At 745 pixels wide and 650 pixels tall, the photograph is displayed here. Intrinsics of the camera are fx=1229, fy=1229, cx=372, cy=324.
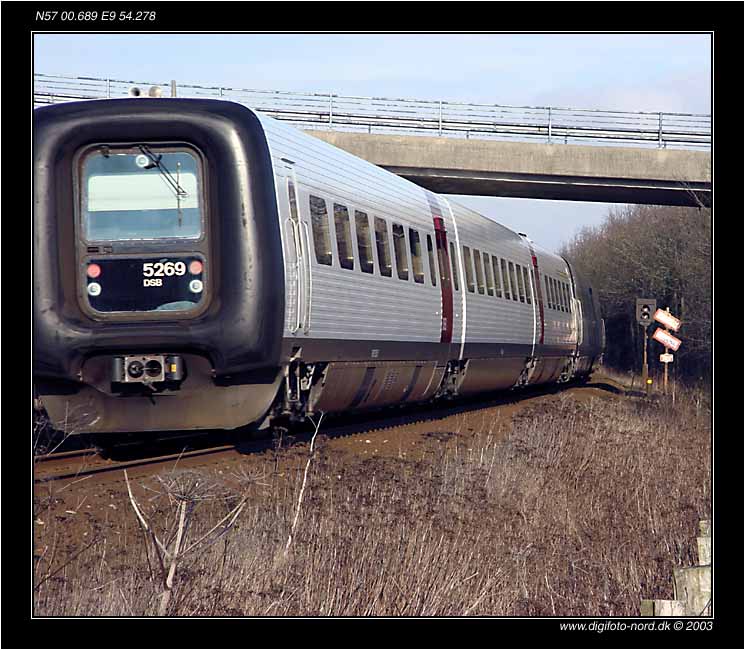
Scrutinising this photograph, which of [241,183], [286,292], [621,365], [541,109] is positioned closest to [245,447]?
[286,292]

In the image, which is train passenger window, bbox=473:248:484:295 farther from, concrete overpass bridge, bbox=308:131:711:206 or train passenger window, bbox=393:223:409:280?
concrete overpass bridge, bbox=308:131:711:206

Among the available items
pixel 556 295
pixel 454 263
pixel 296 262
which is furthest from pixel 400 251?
pixel 556 295

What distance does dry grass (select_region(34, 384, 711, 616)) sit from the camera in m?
7.91

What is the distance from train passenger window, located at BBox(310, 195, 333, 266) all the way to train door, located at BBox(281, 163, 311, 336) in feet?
1.00

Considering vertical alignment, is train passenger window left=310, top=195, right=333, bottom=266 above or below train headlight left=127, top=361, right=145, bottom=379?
above

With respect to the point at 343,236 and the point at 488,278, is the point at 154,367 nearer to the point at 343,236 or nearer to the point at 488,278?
the point at 343,236

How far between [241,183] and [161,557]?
3.11 m

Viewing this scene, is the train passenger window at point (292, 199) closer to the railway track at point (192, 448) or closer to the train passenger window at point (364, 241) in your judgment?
the train passenger window at point (364, 241)

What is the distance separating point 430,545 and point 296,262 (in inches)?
107

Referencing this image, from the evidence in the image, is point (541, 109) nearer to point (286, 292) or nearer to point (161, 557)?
point (286, 292)

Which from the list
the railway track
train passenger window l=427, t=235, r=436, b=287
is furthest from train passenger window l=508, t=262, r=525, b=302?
train passenger window l=427, t=235, r=436, b=287

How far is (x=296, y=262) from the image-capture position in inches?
406

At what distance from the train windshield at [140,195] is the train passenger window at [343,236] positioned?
2.17m

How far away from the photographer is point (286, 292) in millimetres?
10023
